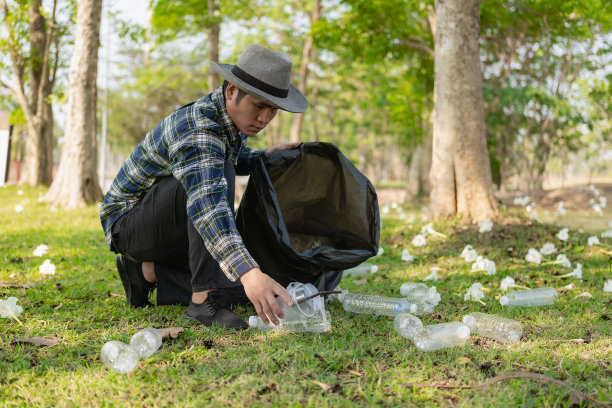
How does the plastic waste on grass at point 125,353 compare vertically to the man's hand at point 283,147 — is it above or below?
below

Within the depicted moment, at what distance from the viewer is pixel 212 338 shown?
264cm

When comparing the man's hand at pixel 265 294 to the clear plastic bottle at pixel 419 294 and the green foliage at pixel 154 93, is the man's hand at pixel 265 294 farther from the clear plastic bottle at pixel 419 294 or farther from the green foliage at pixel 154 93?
the green foliage at pixel 154 93

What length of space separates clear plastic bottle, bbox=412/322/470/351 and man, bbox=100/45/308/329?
2.39ft

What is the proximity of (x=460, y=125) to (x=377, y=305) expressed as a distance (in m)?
3.94

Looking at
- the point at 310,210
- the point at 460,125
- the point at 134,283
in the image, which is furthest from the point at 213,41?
the point at 134,283

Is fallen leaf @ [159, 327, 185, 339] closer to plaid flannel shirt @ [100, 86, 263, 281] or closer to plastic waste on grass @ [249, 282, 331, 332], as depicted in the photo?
plastic waste on grass @ [249, 282, 331, 332]

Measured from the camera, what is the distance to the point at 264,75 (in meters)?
2.58

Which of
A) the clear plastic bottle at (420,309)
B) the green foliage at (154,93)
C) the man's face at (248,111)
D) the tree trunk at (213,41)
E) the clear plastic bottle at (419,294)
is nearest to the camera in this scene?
the man's face at (248,111)

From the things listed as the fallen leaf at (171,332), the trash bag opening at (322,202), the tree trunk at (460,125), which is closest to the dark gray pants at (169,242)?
the fallen leaf at (171,332)

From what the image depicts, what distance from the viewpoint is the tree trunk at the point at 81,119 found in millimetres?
8828

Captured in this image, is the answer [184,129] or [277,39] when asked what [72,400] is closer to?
[184,129]

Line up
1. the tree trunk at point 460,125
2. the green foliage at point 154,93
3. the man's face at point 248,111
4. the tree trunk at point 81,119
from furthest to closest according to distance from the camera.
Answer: the green foliage at point 154,93
the tree trunk at point 81,119
the tree trunk at point 460,125
the man's face at point 248,111

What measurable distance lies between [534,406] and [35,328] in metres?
2.36

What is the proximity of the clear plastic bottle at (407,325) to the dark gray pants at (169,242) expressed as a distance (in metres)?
0.88
